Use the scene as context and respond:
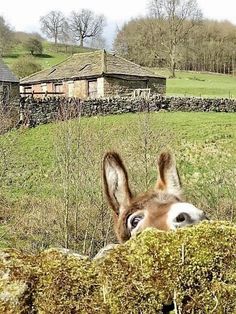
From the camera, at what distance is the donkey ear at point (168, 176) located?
3086 millimetres

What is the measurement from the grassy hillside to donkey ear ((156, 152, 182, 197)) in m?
11.7

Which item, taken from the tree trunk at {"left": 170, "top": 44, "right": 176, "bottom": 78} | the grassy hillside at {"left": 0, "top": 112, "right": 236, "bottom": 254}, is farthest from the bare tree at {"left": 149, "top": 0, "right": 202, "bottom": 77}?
the grassy hillside at {"left": 0, "top": 112, "right": 236, "bottom": 254}

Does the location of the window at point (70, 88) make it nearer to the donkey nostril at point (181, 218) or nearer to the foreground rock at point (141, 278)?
the donkey nostril at point (181, 218)

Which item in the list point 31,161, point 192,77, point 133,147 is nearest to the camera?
point 133,147

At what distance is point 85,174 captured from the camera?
2288 centimetres

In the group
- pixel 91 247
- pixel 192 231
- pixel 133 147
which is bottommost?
pixel 91 247

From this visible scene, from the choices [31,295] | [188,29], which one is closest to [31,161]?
[31,295]

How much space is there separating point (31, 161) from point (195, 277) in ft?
96.2

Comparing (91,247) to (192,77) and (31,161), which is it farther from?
(192,77)

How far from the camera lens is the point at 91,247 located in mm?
18938

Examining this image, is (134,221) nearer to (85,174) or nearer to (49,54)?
(85,174)

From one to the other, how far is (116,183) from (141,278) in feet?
2.83

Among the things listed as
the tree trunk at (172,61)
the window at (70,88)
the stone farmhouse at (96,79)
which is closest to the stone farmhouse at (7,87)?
the stone farmhouse at (96,79)

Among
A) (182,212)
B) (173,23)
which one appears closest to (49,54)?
(173,23)
